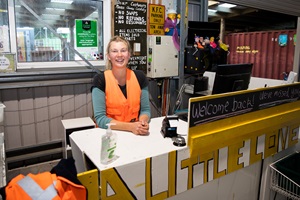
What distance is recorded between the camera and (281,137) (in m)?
1.79

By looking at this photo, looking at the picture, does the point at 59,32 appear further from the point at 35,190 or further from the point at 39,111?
the point at 35,190

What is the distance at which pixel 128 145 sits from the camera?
1338 millimetres

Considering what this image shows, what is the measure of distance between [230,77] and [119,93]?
812 mm

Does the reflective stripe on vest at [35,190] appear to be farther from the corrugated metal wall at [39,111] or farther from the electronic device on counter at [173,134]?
the corrugated metal wall at [39,111]

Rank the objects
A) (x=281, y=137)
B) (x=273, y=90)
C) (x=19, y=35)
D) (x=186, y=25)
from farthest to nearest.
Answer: (x=186, y=25)
(x=19, y=35)
(x=281, y=137)
(x=273, y=90)

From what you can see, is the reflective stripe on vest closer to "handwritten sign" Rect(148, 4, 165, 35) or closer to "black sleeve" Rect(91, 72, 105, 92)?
"black sleeve" Rect(91, 72, 105, 92)

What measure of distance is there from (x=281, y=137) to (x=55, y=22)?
2752 millimetres

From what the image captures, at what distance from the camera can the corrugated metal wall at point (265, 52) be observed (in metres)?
6.36

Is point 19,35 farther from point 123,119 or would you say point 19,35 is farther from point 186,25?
point 186,25

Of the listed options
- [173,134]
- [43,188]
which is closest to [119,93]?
[173,134]

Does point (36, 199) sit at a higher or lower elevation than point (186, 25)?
lower

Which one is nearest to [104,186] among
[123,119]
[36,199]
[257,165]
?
[36,199]

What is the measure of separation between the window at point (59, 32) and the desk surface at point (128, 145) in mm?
2038

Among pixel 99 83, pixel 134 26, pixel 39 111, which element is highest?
pixel 134 26
